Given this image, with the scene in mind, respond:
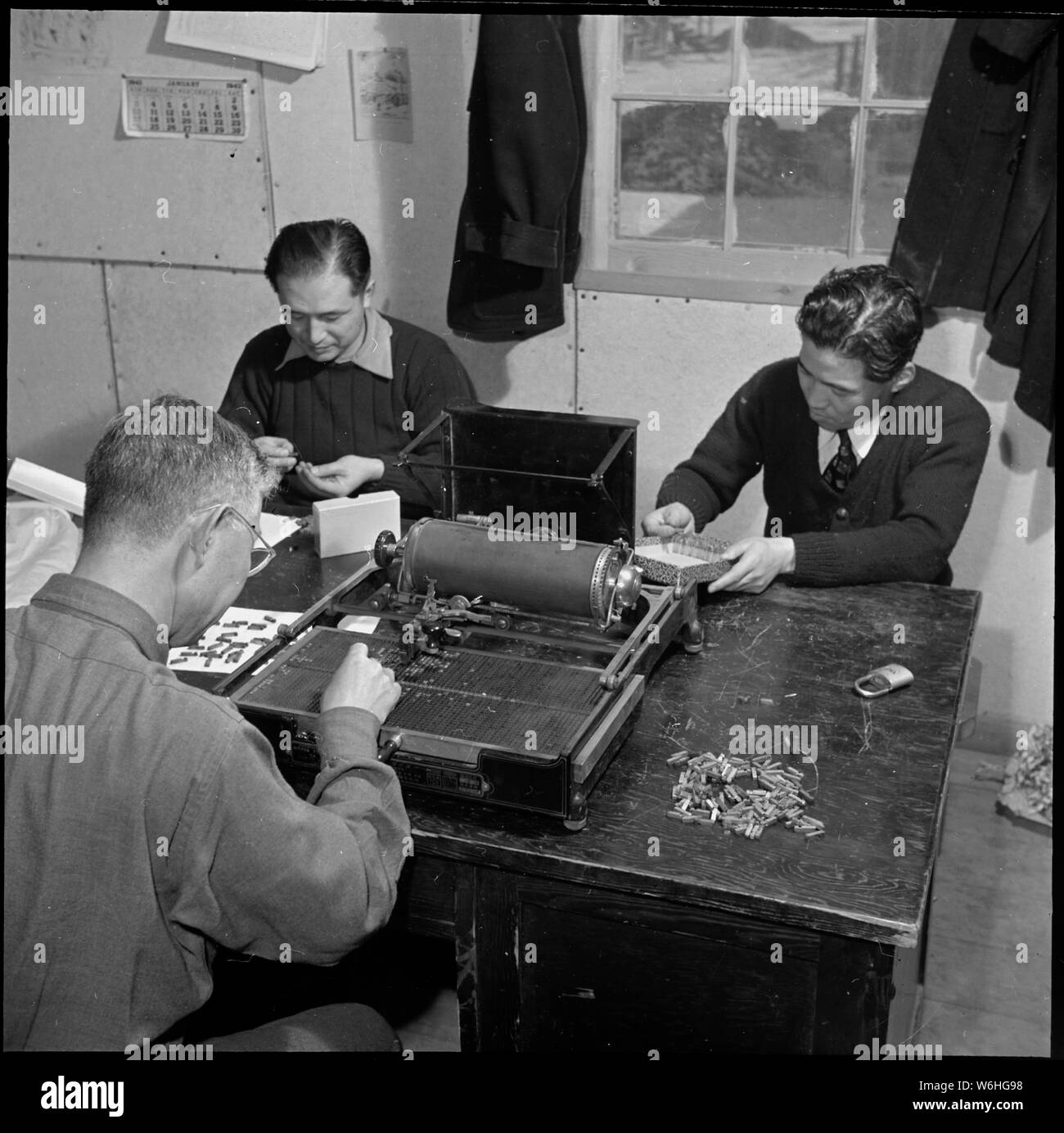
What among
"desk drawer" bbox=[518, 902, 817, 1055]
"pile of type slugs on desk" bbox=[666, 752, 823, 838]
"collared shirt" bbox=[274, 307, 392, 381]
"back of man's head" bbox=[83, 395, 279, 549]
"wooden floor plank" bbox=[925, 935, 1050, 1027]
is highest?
"collared shirt" bbox=[274, 307, 392, 381]

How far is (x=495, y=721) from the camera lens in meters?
1.98

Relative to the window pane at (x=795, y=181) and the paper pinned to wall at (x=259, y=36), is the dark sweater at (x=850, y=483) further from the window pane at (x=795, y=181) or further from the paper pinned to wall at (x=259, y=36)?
the paper pinned to wall at (x=259, y=36)

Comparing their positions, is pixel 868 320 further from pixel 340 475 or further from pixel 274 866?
pixel 274 866

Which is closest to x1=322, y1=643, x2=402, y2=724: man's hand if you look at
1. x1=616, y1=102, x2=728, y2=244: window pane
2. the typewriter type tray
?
the typewriter type tray

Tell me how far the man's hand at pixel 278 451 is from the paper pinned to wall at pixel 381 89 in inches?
41.2

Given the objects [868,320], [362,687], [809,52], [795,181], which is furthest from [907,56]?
[362,687]

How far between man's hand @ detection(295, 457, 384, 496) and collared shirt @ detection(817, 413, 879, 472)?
1.17 m

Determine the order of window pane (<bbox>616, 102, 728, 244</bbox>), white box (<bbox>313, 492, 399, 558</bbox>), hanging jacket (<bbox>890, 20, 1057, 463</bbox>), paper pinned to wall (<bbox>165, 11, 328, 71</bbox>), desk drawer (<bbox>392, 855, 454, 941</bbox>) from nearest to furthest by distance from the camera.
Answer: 1. desk drawer (<bbox>392, 855, 454, 941</bbox>)
2. white box (<bbox>313, 492, 399, 558</bbox>)
3. hanging jacket (<bbox>890, 20, 1057, 463</bbox>)
4. window pane (<bbox>616, 102, 728, 244</bbox>)
5. paper pinned to wall (<bbox>165, 11, 328, 71</bbox>)

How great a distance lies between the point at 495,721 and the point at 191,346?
8.08 feet

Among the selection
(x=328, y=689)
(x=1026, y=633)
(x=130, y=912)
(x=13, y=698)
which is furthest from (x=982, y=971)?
(x=13, y=698)

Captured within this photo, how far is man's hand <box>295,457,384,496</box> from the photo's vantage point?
3195 mm

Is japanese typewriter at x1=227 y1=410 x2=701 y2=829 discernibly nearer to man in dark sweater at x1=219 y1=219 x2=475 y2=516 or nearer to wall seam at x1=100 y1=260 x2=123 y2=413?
man in dark sweater at x1=219 y1=219 x2=475 y2=516

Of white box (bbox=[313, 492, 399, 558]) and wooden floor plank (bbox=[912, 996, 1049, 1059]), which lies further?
white box (bbox=[313, 492, 399, 558])
